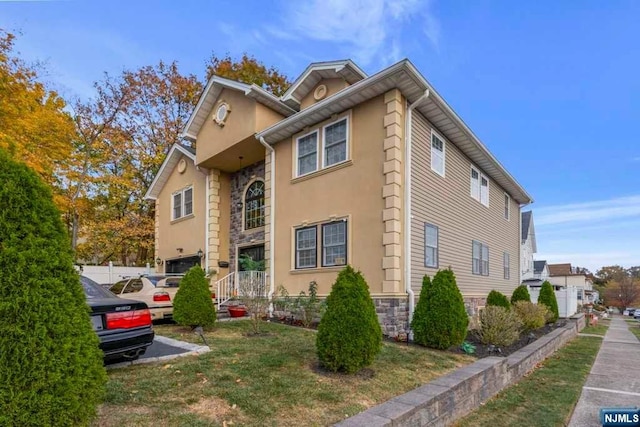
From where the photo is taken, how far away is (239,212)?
14.3m

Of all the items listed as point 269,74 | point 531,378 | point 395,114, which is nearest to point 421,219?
point 395,114

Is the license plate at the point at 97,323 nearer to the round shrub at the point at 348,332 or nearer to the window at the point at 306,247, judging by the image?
the round shrub at the point at 348,332

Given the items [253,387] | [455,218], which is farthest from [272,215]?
[253,387]

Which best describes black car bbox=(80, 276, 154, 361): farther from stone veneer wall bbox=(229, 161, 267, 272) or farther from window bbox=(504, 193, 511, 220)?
window bbox=(504, 193, 511, 220)

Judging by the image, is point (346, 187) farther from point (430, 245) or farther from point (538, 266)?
point (538, 266)

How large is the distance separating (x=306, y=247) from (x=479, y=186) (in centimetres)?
703

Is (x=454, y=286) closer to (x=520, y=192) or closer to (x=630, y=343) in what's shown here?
(x=630, y=343)

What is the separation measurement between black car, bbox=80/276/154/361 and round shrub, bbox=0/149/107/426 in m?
1.82

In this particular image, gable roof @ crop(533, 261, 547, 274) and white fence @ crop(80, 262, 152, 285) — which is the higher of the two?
white fence @ crop(80, 262, 152, 285)

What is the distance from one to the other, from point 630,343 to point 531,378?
9.02m

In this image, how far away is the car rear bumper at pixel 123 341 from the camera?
14.6 feet

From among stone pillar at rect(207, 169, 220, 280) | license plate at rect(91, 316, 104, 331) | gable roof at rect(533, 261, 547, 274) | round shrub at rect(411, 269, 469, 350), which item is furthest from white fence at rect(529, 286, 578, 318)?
gable roof at rect(533, 261, 547, 274)

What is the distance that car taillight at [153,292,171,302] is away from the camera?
970 centimetres

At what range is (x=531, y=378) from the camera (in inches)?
282
